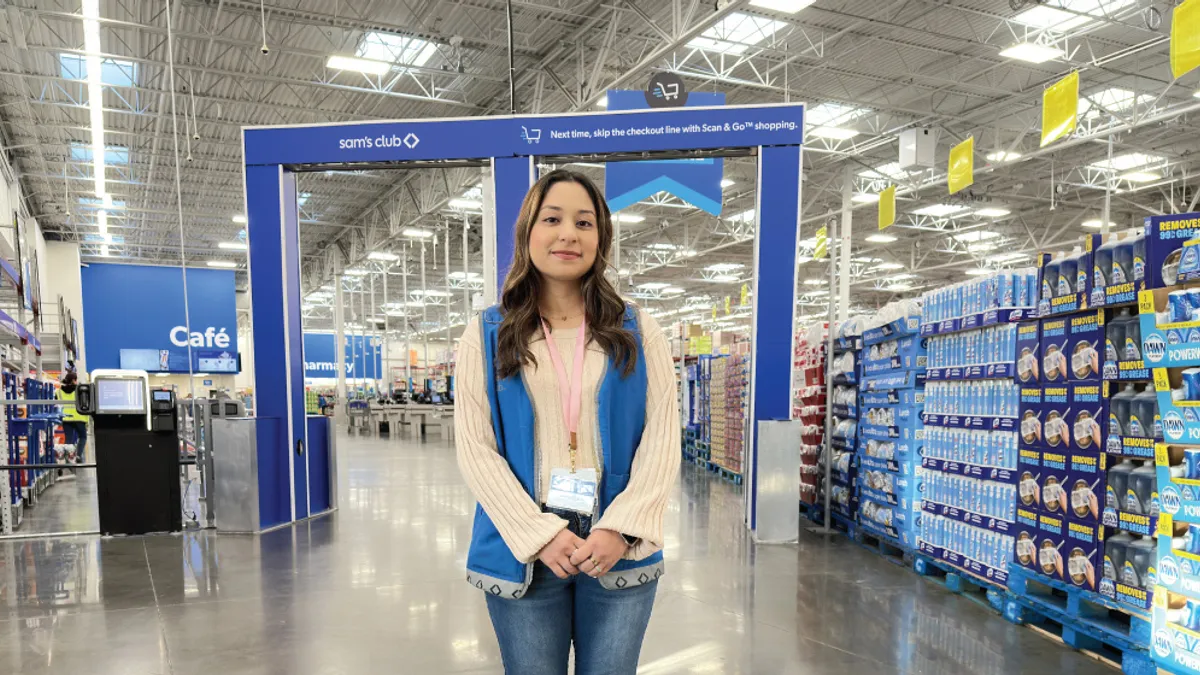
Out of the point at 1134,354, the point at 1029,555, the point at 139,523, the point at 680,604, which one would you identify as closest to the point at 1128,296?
the point at 1134,354

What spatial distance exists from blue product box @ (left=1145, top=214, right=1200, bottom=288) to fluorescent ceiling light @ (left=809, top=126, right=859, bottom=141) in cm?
1111

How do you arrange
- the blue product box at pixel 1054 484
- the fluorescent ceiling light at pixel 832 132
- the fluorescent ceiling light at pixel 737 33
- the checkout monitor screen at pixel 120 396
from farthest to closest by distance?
the fluorescent ceiling light at pixel 832 132 → the fluorescent ceiling light at pixel 737 33 → the checkout monitor screen at pixel 120 396 → the blue product box at pixel 1054 484

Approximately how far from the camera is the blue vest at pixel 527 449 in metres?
1.27

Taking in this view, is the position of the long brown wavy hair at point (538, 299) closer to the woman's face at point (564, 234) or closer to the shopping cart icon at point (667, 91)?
the woman's face at point (564, 234)

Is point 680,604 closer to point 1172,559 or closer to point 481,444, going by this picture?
point 1172,559

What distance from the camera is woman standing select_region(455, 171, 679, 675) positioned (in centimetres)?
125

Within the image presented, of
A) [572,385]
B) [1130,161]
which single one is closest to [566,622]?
[572,385]

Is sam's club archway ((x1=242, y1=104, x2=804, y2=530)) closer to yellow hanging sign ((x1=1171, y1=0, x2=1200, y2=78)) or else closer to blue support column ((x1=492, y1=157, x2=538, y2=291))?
blue support column ((x1=492, y1=157, x2=538, y2=291))

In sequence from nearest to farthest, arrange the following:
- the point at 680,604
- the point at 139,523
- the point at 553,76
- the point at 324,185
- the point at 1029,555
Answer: the point at 1029,555 → the point at 680,604 → the point at 139,523 → the point at 553,76 → the point at 324,185

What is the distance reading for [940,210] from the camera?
18781 millimetres

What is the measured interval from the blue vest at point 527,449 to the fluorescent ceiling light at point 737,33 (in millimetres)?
9756

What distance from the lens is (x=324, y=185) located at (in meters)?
18.1

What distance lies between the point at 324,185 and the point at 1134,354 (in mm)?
18165

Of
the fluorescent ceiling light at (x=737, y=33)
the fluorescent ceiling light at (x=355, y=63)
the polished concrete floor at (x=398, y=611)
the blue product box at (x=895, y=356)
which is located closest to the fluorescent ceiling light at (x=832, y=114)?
the fluorescent ceiling light at (x=737, y=33)
